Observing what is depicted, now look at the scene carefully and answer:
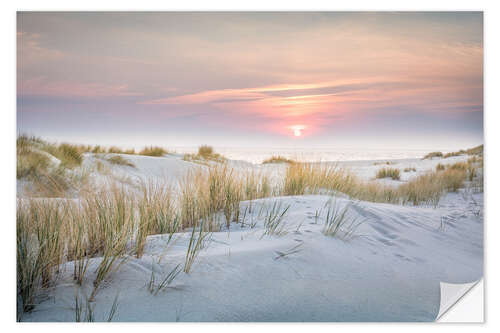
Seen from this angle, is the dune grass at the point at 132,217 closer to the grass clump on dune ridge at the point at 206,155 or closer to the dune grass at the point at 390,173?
the grass clump on dune ridge at the point at 206,155

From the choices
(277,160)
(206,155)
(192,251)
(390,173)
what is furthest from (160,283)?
(390,173)

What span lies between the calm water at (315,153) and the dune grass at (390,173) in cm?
82

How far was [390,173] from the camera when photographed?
4.47 meters

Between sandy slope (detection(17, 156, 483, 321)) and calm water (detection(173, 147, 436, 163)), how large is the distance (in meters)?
0.76

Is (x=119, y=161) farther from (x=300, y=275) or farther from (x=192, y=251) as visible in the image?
(x=300, y=275)

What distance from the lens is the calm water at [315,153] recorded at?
124 inches

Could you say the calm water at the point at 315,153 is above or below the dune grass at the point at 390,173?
above

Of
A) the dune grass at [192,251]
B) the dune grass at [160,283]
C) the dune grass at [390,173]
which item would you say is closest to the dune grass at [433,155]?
the dune grass at [390,173]

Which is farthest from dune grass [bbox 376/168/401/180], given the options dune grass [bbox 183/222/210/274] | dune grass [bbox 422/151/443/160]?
dune grass [bbox 183/222/210/274]

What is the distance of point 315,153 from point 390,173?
1651 mm

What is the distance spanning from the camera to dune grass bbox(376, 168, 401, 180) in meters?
4.28

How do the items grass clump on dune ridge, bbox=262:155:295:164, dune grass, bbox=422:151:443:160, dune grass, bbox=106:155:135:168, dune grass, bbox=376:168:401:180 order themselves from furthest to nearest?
dune grass, bbox=106:155:135:168, dune grass, bbox=376:168:401:180, grass clump on dune ridge, bbox=262:155:295:164, dune grass, bbox=422:151:443:160

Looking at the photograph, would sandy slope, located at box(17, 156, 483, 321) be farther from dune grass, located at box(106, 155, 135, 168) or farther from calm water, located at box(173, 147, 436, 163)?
dune grass, located at box(106, 155, 135, 168)

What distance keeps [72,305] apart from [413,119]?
108 inches
